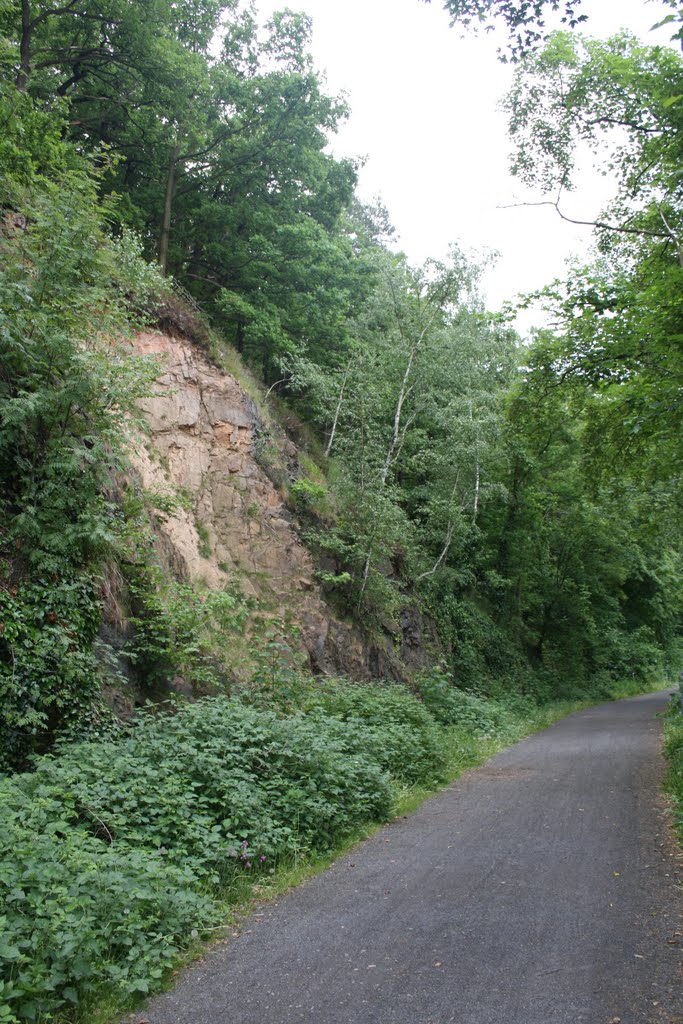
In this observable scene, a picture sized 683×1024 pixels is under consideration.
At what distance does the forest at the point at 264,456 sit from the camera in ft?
18.4

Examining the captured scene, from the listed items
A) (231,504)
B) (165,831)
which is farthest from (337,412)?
(165,831)

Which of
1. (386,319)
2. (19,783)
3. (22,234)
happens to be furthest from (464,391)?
(19,783)

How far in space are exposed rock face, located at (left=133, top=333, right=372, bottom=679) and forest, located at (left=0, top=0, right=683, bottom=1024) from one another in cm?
66

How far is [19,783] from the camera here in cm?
536

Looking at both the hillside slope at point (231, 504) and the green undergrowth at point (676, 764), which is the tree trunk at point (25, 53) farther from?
the green undergrowth at point (676, 764)

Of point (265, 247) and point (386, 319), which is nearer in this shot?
point (265, 247)

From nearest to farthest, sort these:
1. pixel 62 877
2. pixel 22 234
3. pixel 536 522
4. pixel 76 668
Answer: pixel 62 877 < pixel 76 668 < pixel 22 234 < pixel 536 522

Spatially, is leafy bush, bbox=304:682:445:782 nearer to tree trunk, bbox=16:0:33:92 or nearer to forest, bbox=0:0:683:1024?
forest, bbox=0:0:683:1024

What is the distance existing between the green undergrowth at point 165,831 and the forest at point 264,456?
3cm

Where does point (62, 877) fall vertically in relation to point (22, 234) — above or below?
below

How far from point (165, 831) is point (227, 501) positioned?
822cm

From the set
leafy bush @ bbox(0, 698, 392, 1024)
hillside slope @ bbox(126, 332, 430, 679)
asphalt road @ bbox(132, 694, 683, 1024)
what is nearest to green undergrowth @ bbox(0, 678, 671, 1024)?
leafy bush @ bbox(0, 698, 392, 1024)

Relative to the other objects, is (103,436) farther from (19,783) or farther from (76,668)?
(19,783)

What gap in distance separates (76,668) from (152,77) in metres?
13.9
